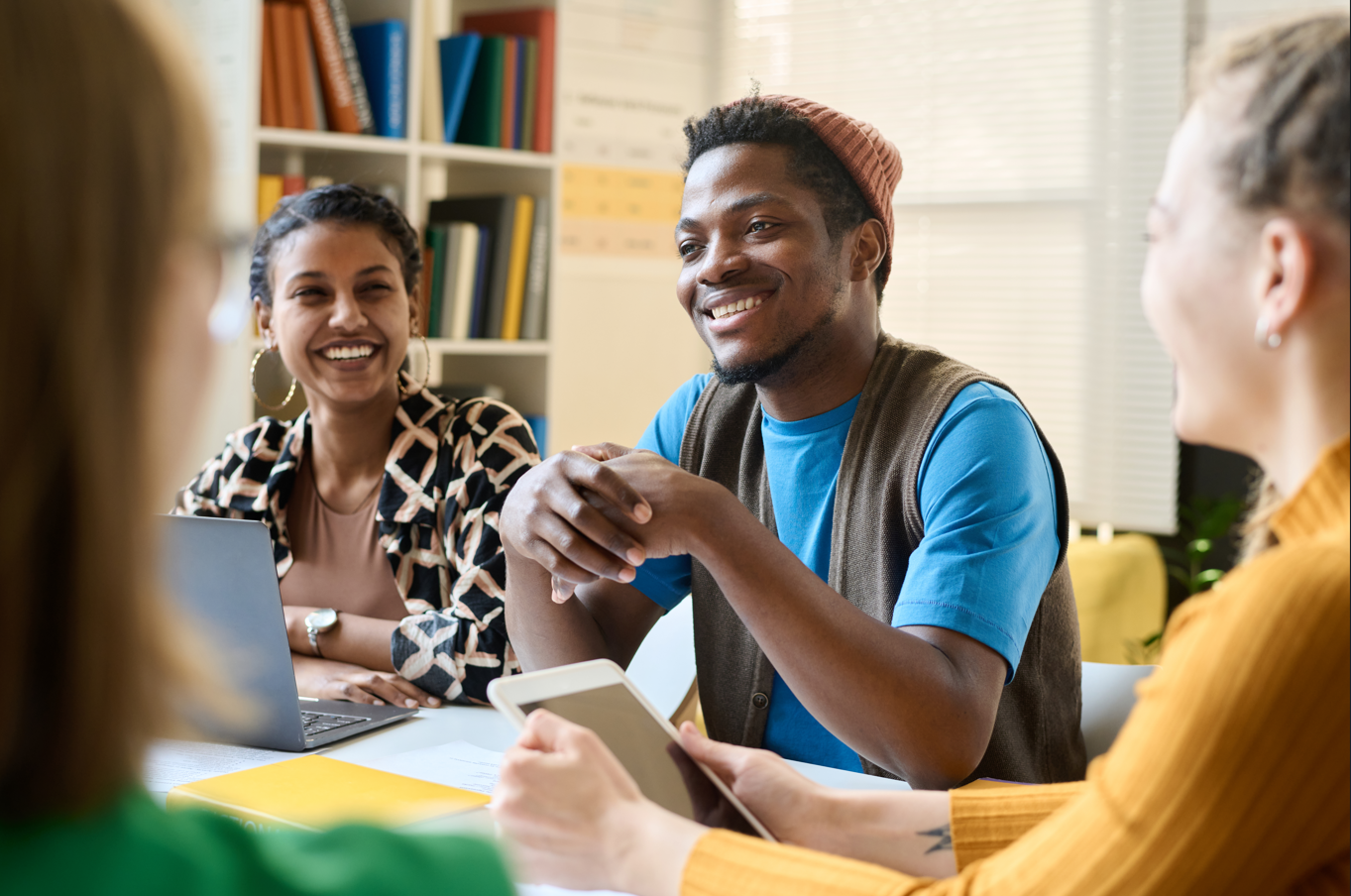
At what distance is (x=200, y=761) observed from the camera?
1234mm

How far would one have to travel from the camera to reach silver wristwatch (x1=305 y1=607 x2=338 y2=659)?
1732mm

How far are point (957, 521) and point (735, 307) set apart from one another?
440 mm

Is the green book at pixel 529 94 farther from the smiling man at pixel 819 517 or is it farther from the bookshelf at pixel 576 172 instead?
the smiling man at pixel 819 517

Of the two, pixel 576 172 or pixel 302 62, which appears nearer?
pixel 302 62

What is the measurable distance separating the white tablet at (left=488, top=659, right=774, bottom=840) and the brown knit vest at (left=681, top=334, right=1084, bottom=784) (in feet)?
1.52

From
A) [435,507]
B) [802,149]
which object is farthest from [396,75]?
[802,149]

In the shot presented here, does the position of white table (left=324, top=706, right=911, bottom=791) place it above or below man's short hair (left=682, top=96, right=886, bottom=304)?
below

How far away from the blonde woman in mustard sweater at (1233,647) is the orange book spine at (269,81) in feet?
7.25

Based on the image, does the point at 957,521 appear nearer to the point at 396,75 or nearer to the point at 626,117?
the point at 396,75

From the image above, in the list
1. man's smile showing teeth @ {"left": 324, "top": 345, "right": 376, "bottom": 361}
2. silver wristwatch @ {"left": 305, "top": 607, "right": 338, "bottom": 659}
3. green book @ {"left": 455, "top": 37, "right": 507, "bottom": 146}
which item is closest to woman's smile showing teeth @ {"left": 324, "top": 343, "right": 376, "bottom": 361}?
man's smile showing teeth @ {"left": 324, "top": 345, "right": 376, "bottom": 361}

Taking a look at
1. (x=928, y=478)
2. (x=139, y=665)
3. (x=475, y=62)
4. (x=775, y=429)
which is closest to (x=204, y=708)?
(x=139, y=665)

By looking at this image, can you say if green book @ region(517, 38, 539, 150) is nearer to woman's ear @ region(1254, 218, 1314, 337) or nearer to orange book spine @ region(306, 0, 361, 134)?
orange book spine @ region(306, 0, 361, 134)

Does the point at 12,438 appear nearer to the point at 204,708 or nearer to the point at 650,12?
the point at 204,708

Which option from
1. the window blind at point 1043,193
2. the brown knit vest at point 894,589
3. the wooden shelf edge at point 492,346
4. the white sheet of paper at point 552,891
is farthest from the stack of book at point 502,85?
the white sheet of paper at point 552,891
